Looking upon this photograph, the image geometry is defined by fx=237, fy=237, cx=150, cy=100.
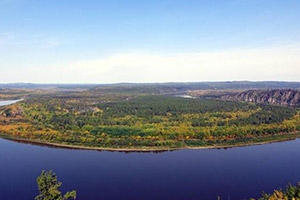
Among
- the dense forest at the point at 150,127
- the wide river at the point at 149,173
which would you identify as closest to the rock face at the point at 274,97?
the dense forest at the point at 150,127

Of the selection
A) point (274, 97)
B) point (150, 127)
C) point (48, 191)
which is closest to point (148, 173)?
point (48, 191)

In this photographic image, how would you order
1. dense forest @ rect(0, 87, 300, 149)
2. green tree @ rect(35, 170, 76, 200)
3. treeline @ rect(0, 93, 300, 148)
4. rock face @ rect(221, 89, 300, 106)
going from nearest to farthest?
1. green tree @ rect(35, 170, 76, 200)
2. dense forest @ rect(0, 87, 300, 149)
3. treeline @ rect(0, 93, 300, 148)
4. rock face @ rect(221, 89, 300, 106)

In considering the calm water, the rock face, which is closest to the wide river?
the calm water

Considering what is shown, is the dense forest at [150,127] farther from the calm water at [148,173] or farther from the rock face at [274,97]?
the rock face at [274,97]

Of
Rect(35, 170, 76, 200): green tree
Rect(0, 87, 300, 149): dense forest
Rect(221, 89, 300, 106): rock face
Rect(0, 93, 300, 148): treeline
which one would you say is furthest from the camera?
Rect(221, 89, 300, 106): rock face

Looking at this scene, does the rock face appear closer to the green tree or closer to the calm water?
the calm water

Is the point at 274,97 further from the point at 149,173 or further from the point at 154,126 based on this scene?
the point at 149,173

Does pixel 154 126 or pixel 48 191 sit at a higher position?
pixel 154 126

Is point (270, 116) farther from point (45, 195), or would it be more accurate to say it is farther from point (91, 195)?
point (45, 195)
